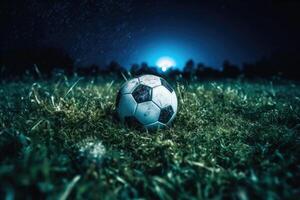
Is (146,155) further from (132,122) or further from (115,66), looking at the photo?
(115,66)

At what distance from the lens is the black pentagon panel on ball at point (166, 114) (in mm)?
3779

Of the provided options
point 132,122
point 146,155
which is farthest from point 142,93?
point 146,155

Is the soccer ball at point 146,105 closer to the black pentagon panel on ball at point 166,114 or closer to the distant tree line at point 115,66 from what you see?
the black pentagon panel on ball at point 166,114

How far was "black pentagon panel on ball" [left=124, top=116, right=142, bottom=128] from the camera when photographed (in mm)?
3748

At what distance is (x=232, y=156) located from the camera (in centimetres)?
312

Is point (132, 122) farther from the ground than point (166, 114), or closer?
closer

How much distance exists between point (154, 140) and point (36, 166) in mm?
1615

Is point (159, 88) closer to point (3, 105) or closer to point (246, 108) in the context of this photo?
point (246, 108)

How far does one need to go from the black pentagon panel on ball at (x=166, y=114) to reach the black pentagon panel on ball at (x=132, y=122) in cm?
30

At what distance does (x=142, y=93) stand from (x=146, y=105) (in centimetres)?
18

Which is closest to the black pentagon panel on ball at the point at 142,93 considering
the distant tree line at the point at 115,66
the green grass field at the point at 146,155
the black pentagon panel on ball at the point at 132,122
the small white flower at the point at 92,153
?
the black pentagon panel on ball at the point at 132,122

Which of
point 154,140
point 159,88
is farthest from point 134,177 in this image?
point 159,88

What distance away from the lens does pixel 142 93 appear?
150 inches

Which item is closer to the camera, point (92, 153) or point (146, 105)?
point (92, 153)
